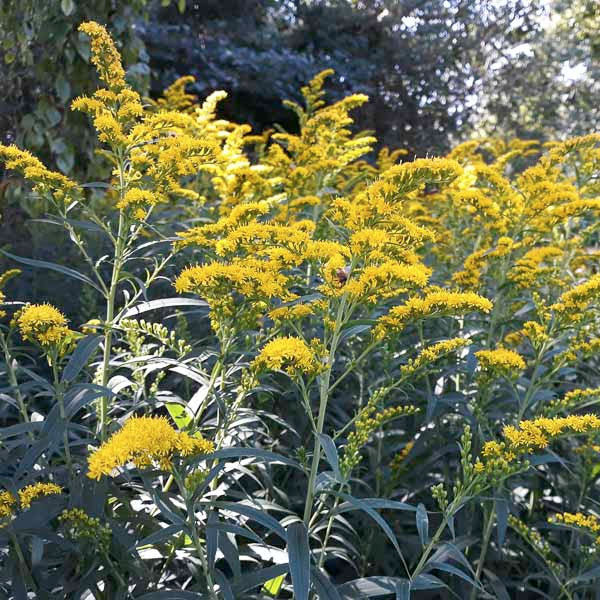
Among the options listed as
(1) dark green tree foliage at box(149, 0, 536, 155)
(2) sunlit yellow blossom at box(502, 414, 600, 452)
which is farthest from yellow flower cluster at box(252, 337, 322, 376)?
(1) dark green tree foliage at box(149, 0, 536, 155)

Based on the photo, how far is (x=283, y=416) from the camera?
2.88 meters

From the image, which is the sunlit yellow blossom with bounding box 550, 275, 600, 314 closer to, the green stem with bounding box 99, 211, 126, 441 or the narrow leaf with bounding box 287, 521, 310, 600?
the narrow leaf with bounding box 287, 521, 310, 600

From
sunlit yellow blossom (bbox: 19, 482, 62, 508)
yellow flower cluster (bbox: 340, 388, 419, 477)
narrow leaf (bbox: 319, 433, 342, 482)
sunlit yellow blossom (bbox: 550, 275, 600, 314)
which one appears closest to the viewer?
narrow leaf (bbox: 319, 433, 342, 482)

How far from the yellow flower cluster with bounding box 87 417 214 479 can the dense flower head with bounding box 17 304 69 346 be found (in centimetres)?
46

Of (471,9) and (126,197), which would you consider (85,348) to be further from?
(471,9)

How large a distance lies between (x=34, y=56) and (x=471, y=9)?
1119cm

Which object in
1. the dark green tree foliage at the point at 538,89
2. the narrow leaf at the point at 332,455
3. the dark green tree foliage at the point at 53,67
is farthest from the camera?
the dark green tree foliage at the point at 538,89

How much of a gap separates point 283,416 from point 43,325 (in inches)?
50.0

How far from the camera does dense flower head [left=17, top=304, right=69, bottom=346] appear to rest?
182cm

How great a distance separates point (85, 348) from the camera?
1868mm

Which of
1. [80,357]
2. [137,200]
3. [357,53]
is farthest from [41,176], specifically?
[357,53]

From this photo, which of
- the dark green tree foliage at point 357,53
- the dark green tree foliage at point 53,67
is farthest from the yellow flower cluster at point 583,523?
the dark green tree foliage at point 357,53

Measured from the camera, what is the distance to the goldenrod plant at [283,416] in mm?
1746

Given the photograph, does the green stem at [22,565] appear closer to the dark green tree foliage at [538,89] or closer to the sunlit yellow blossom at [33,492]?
the sunlit yellow blossom at [33,492]
